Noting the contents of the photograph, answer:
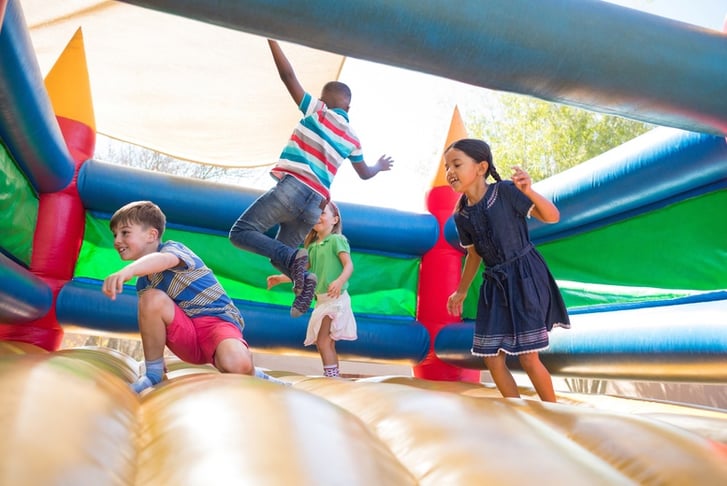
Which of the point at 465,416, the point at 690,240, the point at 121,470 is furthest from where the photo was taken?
the point at 690,240

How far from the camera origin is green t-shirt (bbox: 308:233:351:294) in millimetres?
2799

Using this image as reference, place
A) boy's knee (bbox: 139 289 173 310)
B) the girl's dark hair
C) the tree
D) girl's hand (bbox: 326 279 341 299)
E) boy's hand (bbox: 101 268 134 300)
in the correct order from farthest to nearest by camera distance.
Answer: the tree, girl's hand (bbox: 326 279 341 299), the girl's dark hair, boy's knee (bbox: 139 289 173 310), boy's hand (bbox: 101 268 134 300)

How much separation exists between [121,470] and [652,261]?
2.06 meters

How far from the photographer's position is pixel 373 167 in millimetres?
2766

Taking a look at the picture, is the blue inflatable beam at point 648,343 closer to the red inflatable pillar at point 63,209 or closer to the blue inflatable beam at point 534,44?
the blue inflatable beam at point 534,44

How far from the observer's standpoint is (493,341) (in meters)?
1.86

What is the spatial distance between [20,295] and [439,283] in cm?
204

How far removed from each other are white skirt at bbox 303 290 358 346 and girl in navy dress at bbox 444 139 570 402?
0.85 meters

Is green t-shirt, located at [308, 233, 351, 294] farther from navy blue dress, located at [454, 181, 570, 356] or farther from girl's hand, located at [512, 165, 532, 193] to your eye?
girl's hand, located at [512, 165, 532, 193]

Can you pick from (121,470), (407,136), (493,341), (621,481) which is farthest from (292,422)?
(407,136)

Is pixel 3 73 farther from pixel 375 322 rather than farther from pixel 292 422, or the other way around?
pixel 375 322

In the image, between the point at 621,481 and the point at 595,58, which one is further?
the point at 595,58

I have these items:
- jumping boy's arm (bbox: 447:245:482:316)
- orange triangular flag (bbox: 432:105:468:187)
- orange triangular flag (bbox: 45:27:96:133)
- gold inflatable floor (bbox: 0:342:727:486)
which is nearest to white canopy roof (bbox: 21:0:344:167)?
orange triangular flag (bbox: 45:27:96:133)

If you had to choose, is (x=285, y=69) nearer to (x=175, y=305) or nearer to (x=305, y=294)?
(x=305, y=294)
